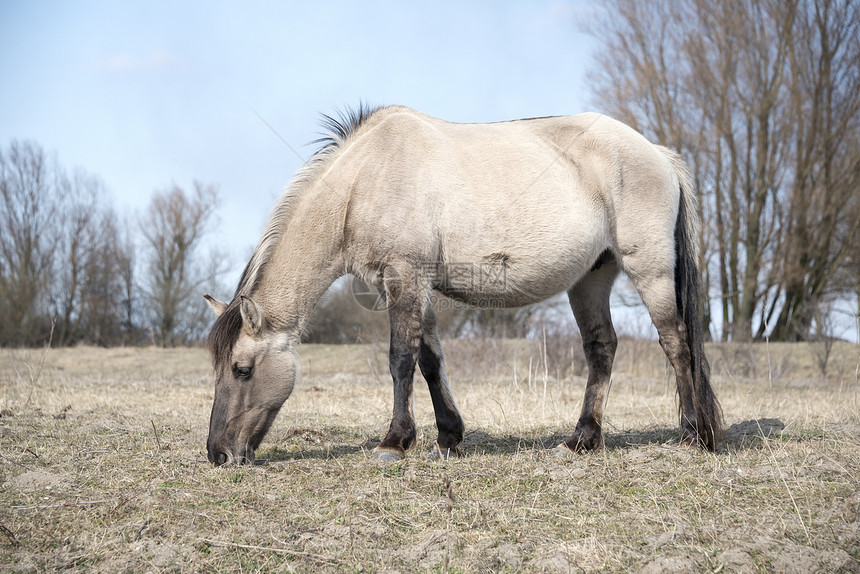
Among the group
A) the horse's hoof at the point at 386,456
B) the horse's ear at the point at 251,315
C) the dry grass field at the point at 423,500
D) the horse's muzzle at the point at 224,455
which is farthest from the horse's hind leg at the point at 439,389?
the horse's muzzle at the point at 224,455

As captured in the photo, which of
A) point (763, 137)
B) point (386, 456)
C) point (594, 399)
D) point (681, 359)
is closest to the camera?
point (386, 456)

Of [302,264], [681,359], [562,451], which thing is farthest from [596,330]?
[302,264]

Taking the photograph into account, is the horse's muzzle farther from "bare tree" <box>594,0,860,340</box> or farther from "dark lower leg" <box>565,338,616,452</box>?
"bare tree" <box>594,0,860,340</box>

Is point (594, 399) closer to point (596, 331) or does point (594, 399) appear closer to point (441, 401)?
point (596, 331)

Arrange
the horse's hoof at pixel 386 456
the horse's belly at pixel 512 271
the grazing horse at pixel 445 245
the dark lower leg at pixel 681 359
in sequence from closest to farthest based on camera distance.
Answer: the horse's hoof at pixel 386 456
the grazing horse at pixel 445 245
the horse's belly at pixel 512 271
the dark lower leg at pixel 681 359

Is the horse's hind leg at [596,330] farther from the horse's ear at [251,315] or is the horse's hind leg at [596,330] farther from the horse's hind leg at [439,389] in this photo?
the horse's ear at [251,315]

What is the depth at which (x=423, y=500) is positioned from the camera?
3.48 metres

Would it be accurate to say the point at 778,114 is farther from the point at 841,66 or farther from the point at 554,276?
the point at 554,276

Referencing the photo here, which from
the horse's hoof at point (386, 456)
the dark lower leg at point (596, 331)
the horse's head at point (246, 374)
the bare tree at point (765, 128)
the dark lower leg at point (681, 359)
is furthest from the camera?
the bare tree at point (765, 128)

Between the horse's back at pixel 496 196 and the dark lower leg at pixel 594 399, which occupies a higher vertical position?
the horse's back at pixel 496 196

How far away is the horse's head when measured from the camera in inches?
175

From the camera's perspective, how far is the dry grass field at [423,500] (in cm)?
282

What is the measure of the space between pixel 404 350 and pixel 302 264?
0.98 m

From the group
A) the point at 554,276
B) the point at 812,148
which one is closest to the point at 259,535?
the point at 554,276
